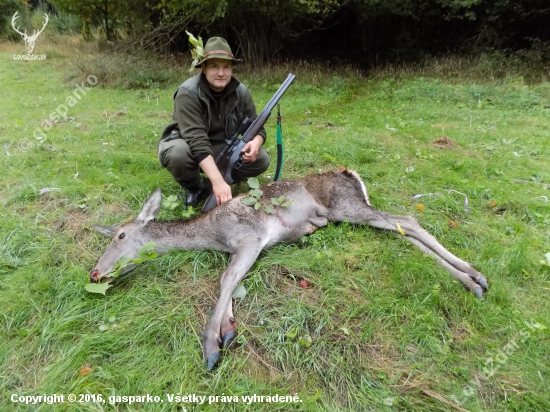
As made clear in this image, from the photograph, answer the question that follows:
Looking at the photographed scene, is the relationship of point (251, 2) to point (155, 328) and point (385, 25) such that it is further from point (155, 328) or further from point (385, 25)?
point (155, 328)

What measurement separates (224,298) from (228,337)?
34 cm

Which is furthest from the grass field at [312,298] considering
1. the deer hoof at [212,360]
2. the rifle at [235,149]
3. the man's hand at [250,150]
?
the man's hand at [250,150]

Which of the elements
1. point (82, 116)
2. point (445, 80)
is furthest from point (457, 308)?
point (445, 80)

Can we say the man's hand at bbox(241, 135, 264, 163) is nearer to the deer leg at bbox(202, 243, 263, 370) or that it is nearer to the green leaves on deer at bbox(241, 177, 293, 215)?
the green leaves on deer at bbox(241, 177, 293, 215)

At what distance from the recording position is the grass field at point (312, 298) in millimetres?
2352

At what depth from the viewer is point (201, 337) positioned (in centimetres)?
271

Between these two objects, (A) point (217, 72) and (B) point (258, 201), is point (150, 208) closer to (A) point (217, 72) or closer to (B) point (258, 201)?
(B) point (258, 201)

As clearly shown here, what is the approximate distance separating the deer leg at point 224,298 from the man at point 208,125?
0.71 meters

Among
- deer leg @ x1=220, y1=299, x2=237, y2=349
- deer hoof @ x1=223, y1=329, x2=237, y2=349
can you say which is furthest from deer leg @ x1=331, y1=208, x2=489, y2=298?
deer hoof @ x1=223, y1=329, x2=237, y2=349

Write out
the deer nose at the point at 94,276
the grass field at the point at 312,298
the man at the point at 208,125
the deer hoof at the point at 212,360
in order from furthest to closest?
the man at the point at 208,125
the deer nose at the point at 94,276
the deer hoof at the point at 212,360
the grass field at the point at 312,298

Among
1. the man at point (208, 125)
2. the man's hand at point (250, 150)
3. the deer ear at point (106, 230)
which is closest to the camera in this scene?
the deer ear at point (106, 230)

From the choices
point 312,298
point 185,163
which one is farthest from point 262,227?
point 185,163

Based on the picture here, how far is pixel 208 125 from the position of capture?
430 centimetres

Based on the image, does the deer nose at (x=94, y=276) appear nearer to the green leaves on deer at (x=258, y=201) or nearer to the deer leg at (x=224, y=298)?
the deer leg at (x=224, y=298)
